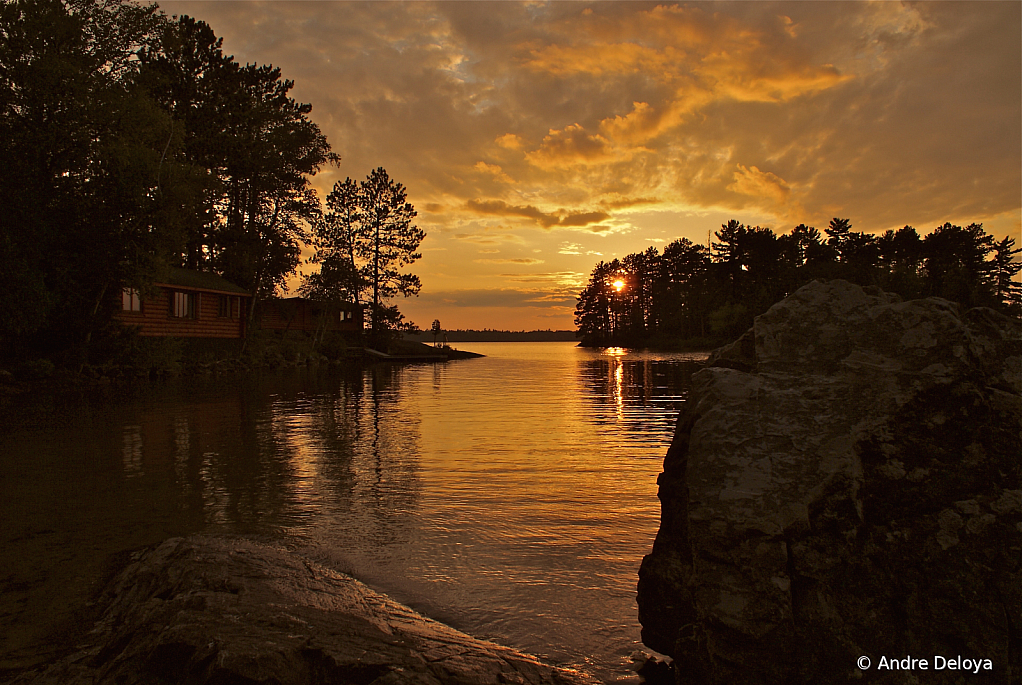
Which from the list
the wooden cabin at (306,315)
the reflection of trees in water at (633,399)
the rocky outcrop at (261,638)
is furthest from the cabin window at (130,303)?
the rocky outcrop at (261,638)

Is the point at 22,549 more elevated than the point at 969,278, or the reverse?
the point at 969,278

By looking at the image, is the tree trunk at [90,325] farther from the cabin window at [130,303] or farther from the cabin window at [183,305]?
the cabin window at [183,305]

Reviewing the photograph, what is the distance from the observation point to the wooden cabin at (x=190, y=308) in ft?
102

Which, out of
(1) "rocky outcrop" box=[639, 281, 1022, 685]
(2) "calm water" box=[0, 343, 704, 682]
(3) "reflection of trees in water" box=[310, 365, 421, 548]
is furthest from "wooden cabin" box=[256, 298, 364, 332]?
(1) "rocky outcrop" box=[639, 281, 1022, 685]

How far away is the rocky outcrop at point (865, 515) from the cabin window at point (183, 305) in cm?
3699

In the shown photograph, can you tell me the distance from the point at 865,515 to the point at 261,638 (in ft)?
9.74

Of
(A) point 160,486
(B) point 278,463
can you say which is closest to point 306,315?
(B) point 278,463

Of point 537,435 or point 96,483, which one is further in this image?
point 537,435

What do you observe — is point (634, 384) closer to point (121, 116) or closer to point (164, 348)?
point (164, 348)

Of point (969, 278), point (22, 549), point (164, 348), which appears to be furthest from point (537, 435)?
point (969, 278)

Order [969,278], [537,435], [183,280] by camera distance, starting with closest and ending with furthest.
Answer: [537,435], [183,280], [969,278]

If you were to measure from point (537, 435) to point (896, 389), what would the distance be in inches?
378

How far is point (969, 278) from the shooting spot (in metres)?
54.6

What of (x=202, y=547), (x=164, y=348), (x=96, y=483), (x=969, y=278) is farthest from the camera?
(x=969, y=278)
